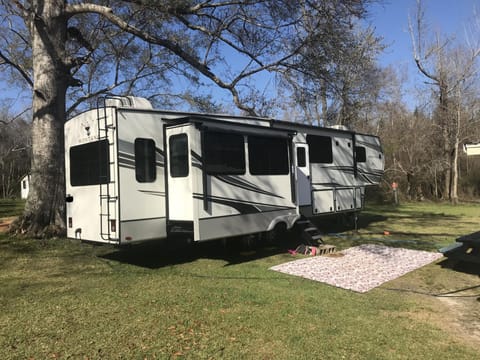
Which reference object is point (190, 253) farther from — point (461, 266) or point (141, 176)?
point (461, 266)

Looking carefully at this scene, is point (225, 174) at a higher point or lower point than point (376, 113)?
lower

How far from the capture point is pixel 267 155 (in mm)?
8367

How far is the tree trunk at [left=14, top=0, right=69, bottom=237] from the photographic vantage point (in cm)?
970

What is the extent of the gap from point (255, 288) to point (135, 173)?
2924 millimetres

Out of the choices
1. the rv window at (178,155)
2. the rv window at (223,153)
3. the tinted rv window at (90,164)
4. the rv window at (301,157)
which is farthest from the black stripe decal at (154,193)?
the rv window at (301,157)

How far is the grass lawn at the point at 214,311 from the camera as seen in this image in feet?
12.9

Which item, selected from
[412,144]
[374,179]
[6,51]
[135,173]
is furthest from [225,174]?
[412,144]

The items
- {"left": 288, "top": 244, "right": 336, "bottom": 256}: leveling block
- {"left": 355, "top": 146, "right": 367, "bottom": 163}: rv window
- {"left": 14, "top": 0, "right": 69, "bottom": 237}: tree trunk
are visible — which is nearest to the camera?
{"left": 288, "top": 244, "right": 336, "bottom": 256}: leveling block

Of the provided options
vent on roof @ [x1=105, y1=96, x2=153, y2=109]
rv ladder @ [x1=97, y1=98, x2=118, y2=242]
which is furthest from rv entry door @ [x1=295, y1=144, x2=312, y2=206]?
rv ladder @ [x1=97, y1=98, x2=118, y2=242]

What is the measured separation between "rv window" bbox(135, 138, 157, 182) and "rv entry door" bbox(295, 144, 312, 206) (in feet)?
12.3

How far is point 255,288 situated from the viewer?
19.7 ft

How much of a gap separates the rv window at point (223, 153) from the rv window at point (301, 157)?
7.77 feet

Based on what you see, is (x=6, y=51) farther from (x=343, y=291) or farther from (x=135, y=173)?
(x=343, y=291)

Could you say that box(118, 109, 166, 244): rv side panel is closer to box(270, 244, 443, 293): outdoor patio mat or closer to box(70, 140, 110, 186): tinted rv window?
box(70, 140, 110, 186): tinted rv window
